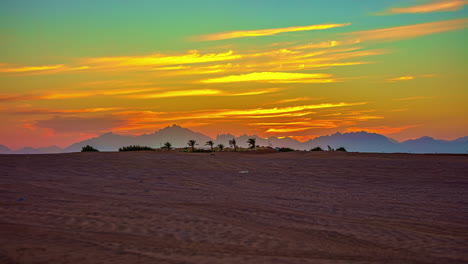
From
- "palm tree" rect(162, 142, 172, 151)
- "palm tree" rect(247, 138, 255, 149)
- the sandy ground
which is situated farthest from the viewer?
"palm tree" rect(247, 138, 255, 149)

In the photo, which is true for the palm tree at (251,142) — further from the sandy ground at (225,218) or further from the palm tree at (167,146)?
the sandy ground at (225,218)

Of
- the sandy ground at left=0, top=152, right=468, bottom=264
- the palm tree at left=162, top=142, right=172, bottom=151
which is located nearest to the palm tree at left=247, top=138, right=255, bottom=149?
the palm tree at left=162, top=142, right=172, bottom=151

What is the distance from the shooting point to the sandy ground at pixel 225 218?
803 centimetres

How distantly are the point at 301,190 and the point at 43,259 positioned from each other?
10.8m

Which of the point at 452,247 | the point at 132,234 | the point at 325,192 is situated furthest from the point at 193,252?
the point at 325,192

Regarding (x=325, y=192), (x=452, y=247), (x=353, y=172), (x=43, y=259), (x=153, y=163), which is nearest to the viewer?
(x=43, y=259)

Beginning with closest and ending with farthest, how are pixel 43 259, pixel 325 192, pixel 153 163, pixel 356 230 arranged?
pixel 43 259 < pixel 356 230 < pixel 325 192 < pixel 153 163

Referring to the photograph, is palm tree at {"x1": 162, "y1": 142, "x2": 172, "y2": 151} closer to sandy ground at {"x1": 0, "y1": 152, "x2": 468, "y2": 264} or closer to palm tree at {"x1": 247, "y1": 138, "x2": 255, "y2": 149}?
palm tree at {"x1": 247, "y1": 138, "x2": 255, "y2": 149}

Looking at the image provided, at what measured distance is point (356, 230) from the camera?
33.4 ft

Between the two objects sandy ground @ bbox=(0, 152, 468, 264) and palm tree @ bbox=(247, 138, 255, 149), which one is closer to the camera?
sandy ground @ bbox=(0, 152, 468, 264)

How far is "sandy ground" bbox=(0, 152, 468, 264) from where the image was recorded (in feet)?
26.3

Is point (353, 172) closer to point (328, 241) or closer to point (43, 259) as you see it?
point (328, 241)

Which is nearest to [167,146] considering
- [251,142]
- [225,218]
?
[251,142]

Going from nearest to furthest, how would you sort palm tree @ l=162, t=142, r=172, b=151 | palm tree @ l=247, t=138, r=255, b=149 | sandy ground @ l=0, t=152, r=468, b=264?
1. sandy ground @ l=0, t=152, r=468, b=264
2. palm tree @ l=162, t=142, r=172, b=151
3. palm tree @ l=247, t=138, r=255, b=149
